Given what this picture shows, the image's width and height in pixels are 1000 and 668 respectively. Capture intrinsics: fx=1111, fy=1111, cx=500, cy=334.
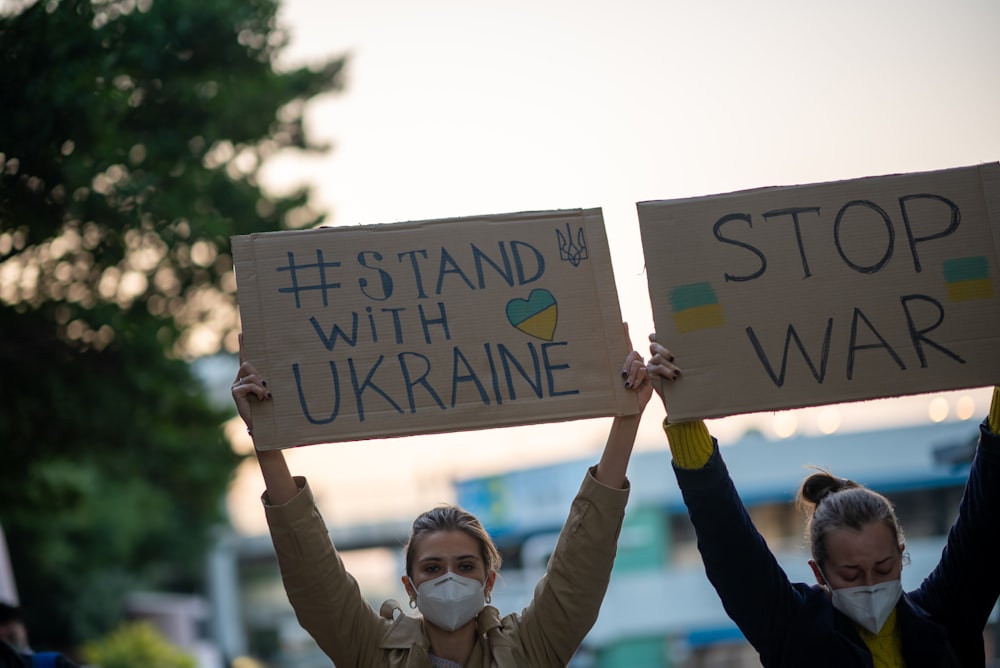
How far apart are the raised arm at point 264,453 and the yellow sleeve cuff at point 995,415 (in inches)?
77.8

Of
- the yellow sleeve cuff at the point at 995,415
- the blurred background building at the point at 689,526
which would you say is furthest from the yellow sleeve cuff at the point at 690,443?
the blurred background building at the point at 689,526

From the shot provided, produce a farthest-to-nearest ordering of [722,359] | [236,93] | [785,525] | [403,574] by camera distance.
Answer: [785,525]
[236,93]
[403,574]
[722,359]

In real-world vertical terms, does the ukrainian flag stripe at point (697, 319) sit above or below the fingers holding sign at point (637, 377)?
above

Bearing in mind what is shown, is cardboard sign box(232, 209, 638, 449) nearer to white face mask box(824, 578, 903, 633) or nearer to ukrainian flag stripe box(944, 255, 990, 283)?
white face mask box(824, 578, 903, 633)

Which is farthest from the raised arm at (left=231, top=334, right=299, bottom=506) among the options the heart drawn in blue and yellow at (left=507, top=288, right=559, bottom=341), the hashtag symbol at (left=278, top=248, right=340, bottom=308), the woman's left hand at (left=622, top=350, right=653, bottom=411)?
the woman's left hand at (left=622, top=350, right=653, bottom=411)

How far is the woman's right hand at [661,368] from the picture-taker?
10.3ft

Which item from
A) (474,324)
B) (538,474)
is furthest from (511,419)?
(538,474)

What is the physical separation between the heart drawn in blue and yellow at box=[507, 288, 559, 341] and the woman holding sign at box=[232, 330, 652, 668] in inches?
9.8

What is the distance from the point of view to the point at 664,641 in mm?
32188

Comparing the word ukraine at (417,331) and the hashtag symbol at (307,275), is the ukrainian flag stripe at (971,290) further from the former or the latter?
the hashtag symbol at (307,275)

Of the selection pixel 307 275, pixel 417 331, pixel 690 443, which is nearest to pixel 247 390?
pixel 307 275

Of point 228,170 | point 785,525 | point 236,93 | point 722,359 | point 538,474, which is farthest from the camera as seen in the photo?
point 538,474

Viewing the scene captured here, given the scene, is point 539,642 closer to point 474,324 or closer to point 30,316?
point 474,324

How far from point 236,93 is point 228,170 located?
3.60 ft
